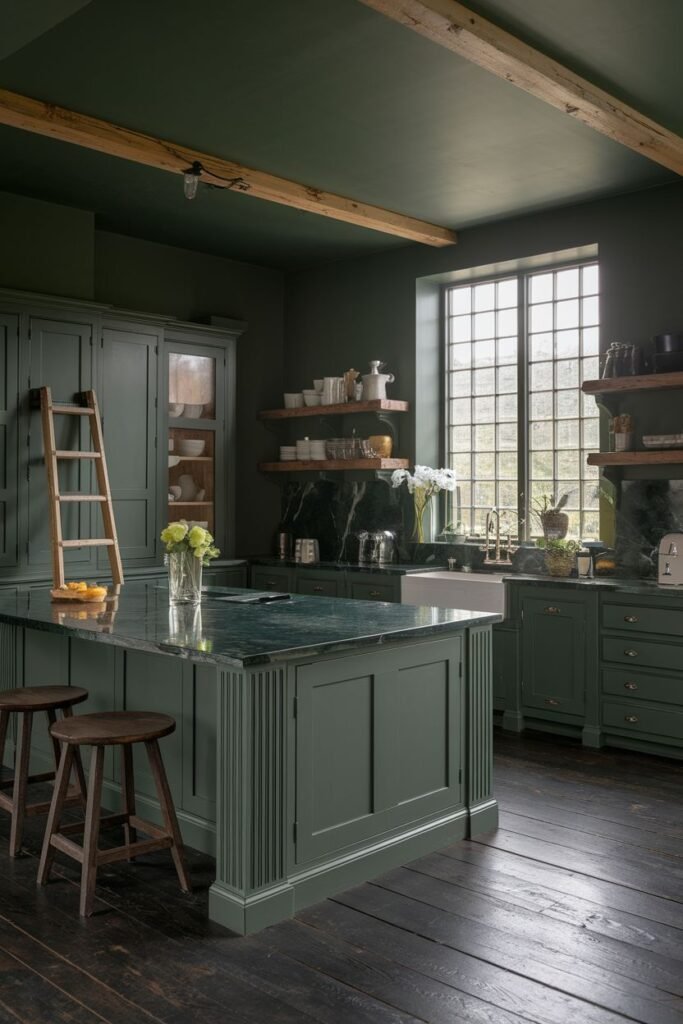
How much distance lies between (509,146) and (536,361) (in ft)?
5.80

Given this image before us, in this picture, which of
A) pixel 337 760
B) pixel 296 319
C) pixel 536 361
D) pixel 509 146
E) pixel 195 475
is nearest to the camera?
pixel 337 760

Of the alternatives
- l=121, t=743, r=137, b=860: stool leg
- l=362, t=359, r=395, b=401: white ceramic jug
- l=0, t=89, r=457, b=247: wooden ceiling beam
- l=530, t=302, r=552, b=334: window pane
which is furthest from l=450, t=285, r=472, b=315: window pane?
l=121, t=743, r=137, b=860: stool leg

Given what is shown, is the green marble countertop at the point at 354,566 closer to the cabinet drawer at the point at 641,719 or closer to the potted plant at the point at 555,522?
the potted plant at the point at 555,522

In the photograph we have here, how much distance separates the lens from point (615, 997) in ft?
8.27

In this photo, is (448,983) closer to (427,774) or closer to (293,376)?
(427,774)

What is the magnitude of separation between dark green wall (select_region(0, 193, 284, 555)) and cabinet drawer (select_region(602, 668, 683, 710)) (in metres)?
3.23

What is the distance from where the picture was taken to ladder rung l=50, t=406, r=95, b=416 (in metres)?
5.61

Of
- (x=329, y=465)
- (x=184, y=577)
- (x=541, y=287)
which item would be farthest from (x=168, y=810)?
(x=541, y=287)

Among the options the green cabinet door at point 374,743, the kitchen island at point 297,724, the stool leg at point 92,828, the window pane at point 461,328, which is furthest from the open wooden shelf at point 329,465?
the stool leg at point 92,828

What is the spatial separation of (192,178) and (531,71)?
63.4 inches

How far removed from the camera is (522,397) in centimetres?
633

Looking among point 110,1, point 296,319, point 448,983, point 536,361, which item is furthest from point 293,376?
point 448,983

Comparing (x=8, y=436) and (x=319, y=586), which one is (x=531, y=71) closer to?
(x=8, y=436)

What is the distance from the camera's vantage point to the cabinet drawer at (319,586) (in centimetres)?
638
